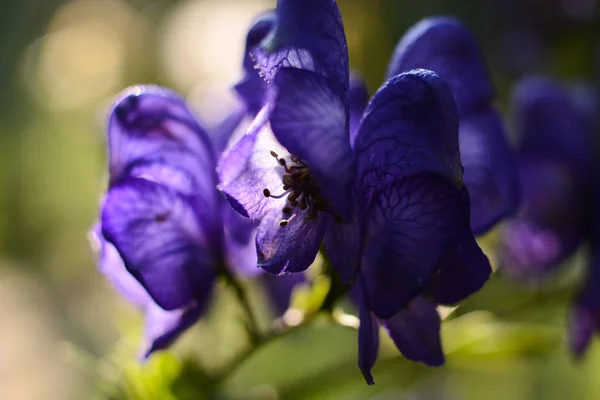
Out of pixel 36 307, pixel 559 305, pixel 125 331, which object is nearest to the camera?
pixel 125 331

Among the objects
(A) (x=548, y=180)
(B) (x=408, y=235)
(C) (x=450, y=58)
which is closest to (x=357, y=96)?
(C) (x=450, y=58)

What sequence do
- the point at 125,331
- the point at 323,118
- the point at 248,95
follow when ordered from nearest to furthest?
the point at 323,118 < the point at 248,95 < the point at 125,331

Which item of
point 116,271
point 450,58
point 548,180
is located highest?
point 450,58

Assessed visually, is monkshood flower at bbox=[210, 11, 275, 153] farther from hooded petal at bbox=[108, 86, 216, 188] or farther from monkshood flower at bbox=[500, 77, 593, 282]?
monkshood flower at bbox=[500, 77, 593, 282]

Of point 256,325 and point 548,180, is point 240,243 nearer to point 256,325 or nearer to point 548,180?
point 256,325

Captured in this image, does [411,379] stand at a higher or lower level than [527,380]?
higher

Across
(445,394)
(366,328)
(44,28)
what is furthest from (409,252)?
(44,28)

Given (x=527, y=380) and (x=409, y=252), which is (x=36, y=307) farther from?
(x=409, y=252)
